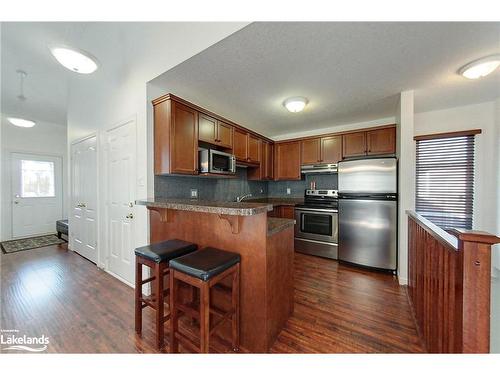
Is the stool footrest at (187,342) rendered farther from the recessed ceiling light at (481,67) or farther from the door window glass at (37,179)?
the door window glass at (37,179)

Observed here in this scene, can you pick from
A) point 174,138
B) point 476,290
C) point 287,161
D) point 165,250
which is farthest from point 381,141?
point 165,250

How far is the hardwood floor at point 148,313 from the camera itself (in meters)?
1.44

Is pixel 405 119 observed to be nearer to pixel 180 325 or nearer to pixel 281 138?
pixel 281 138

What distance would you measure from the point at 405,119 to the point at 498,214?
1.92 m

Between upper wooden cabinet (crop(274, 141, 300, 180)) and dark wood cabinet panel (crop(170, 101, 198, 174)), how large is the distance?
2.27 metres

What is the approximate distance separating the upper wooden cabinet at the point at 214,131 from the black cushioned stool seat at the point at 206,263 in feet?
5.02

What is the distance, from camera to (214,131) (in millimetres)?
2619

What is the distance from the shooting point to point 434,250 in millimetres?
1244

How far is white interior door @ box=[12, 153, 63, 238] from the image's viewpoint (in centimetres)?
432

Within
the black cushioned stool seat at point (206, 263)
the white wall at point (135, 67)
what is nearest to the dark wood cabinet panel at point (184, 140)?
the white wall at point (135, 67)

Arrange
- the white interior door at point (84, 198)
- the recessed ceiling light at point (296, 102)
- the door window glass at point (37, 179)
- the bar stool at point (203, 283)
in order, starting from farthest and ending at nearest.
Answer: the door window glass at point (37, 179) → the white interior door at point (84, 198) → the recessed ceiling light at point (296, 102) → the bar stool at point (203, 283)

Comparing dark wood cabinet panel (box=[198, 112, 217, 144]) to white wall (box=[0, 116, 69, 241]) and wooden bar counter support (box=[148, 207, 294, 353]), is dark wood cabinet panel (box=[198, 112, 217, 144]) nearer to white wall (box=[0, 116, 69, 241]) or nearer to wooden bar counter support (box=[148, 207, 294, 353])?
wooden bar counter support (box=[148, 207, 294, 353])

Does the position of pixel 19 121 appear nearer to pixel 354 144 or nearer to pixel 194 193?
pixel 194 193
